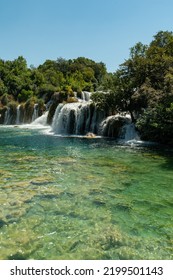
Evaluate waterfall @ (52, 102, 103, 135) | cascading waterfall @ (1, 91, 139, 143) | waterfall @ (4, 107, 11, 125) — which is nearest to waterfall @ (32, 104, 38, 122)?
waterfall @ (4, 107, 11, 125)

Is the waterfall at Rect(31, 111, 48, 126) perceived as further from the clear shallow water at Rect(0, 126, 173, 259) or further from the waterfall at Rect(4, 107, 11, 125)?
the clear shallow water at Rect(0, 126, 173, 259)

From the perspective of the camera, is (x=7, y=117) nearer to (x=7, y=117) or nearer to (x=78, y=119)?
(x=7, y=117)

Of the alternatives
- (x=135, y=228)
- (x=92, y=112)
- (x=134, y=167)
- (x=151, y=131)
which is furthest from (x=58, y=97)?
(x=135, y=228)

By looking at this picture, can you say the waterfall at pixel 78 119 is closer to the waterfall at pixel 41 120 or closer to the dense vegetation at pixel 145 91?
the dense vegetation at pixel 145 91

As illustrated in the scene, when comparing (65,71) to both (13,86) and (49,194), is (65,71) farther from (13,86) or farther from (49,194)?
(49,194)

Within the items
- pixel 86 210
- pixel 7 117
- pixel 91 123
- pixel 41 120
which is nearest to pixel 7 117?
pixel 7 117

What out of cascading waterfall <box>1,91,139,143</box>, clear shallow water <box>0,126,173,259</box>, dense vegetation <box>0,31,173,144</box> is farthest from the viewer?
cascading waterfall <box>1,91,139,143</box>

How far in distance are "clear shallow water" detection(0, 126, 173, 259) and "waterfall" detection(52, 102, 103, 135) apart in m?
15.1

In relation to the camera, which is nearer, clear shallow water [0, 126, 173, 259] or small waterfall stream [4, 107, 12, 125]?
clear shallow water [0, 126, 173, 259]

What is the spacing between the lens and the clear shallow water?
6.09 meters

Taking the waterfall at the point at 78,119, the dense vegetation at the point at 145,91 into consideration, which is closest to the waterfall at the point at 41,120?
the dense vegetation at the point at 145,91

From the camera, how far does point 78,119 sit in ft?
100.0

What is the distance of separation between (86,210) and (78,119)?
74.9ft

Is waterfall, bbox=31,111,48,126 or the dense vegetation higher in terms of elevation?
the dense vegetation
